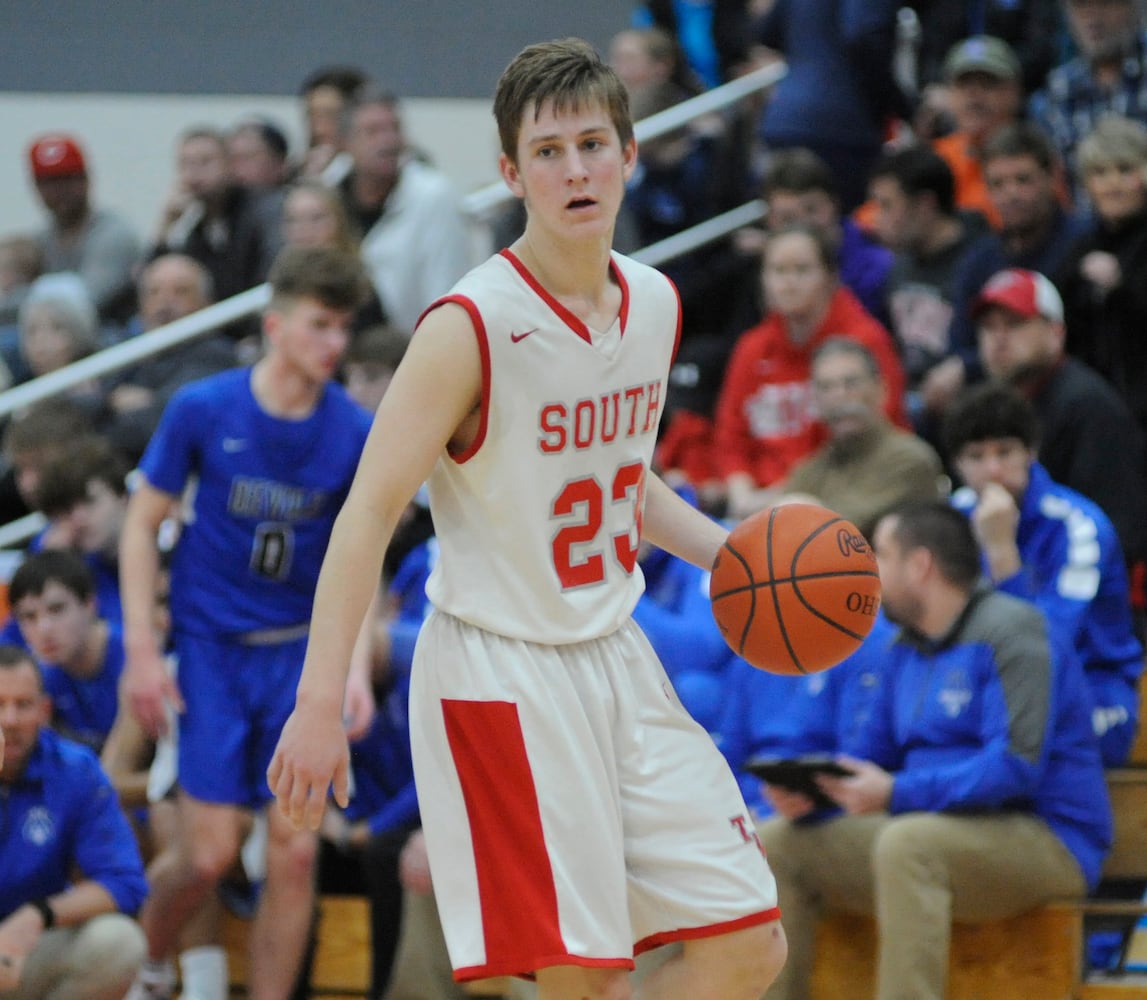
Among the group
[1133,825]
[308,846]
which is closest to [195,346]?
[308,846]

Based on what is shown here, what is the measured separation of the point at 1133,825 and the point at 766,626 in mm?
2602

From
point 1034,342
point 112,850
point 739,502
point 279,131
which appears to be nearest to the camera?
point 112,850

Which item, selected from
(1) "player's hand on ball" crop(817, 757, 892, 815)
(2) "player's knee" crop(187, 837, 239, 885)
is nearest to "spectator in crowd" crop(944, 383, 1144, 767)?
(1) "player's hand on ball" crop(817, 757, 892, 815)

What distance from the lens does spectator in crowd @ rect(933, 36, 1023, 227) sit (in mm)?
8227

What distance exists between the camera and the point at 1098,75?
794cm

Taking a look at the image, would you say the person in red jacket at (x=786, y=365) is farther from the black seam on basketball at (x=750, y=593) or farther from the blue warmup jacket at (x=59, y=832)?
the black seam on basketball at (x=750, y=593)

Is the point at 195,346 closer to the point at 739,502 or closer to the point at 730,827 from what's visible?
the point at 739,502

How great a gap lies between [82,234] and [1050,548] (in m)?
5.77

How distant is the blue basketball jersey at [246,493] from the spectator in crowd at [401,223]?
9.38ft

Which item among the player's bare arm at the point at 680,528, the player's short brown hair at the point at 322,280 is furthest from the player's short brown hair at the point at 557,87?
the player's short brown hair at the point at 322,280

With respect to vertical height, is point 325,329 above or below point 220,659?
above

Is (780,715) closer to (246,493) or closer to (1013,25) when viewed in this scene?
(246,493)

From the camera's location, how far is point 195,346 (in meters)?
8.23

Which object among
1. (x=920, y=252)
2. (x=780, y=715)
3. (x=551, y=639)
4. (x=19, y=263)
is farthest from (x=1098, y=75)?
(x=551, y=639)
